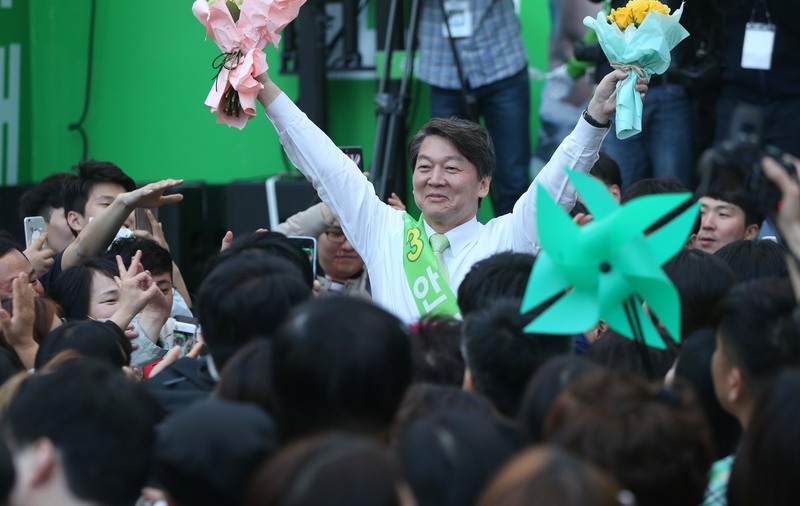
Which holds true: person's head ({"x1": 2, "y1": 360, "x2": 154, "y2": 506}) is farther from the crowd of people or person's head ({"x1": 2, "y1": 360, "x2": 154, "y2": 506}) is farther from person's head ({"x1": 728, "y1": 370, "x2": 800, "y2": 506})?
person's head ({"x1": 728, "y1": 370, "x2": 800, "y2": 506})

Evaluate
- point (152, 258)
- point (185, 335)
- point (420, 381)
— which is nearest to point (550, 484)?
point (420, 381)

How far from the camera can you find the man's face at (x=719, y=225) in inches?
167

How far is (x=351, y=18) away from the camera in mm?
5891

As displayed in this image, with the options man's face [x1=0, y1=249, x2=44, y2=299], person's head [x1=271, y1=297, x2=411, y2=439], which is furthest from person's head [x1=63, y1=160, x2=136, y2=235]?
person's head [x1=271, y1=297, x2=411, y2=439]

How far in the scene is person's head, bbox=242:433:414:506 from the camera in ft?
4.80

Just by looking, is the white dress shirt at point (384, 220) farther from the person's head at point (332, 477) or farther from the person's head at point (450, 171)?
the person's head at point (332, 477)

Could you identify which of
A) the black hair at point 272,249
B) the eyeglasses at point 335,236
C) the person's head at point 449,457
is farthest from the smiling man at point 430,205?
the person's head at point 449,457

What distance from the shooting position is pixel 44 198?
495 cm

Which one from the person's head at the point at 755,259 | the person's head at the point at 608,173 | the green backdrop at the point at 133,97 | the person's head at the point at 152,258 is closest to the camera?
the person's head at the point at 755,259

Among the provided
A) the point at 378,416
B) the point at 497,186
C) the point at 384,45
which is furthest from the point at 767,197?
the point at 384,45

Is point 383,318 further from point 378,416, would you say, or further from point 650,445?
point 650,445

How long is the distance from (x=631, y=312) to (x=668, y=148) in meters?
2.94

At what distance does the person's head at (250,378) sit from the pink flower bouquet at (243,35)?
1.34 meters

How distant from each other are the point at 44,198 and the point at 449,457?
144 inches
